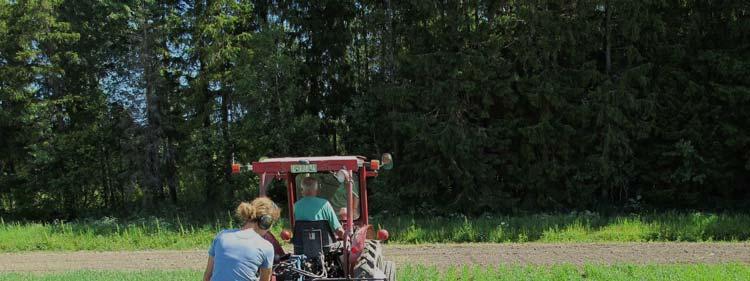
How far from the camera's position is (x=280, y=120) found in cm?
2208

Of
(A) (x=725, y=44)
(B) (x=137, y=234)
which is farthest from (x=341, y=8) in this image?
(A) (x=725, y=44)

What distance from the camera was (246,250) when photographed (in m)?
4.88

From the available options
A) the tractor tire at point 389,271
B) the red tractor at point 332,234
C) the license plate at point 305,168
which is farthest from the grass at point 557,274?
the license plate at point 305,168

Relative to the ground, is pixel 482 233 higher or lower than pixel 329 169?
lower

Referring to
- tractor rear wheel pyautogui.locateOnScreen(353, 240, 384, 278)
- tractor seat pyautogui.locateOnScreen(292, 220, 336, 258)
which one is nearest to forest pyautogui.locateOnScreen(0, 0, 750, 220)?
tractor rear wheel pyautogui.locateOnScreen(353, 240, 384, 278)

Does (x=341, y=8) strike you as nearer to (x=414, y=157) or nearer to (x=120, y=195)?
(x=414, y=157)

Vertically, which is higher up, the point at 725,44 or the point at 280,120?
the point at 725,44

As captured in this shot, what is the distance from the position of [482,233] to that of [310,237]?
32.4ft

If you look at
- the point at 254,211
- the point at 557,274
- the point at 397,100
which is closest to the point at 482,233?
the point at 397,100

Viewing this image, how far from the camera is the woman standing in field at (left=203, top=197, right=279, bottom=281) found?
4.87 metres

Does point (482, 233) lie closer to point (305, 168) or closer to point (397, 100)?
point (397, 100)

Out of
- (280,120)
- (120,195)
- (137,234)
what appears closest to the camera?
(137,234)

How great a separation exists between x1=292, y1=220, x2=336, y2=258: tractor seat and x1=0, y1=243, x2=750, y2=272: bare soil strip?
5478 mm

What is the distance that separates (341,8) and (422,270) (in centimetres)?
1583
